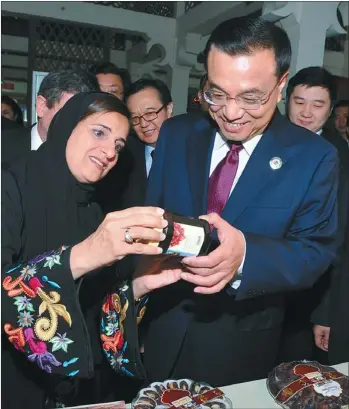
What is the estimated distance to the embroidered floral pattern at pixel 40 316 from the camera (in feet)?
3.32

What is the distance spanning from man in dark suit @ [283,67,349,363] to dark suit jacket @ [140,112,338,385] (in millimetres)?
360

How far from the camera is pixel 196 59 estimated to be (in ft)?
18.9

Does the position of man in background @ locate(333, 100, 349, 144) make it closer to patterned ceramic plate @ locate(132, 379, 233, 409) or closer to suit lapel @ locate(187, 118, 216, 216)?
suit lapel @ locate(187, 118, 216, 216)

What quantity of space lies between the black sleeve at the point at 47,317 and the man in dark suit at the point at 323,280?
875 mm

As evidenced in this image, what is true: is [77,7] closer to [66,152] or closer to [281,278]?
[66,152]

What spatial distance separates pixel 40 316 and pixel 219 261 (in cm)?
40

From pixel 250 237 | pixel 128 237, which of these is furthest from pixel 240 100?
pixel 128 237

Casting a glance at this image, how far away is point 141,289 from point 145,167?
1.15m

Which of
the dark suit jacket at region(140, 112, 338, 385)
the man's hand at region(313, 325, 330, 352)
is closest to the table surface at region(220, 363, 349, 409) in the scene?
the dark suit jacket at region(140, 112, 338, 385)

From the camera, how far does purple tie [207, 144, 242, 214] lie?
47.6 inches

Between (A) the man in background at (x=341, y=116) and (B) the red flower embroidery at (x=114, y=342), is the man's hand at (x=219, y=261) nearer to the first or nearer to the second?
(B) the red flower embroidery at (x=114, y=342)

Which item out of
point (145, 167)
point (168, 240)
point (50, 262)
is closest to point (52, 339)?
point (50, 262)

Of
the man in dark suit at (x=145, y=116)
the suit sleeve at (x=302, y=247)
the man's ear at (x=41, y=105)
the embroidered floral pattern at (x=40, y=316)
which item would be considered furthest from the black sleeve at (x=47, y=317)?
the man in dark suit at (x=145, y=116)

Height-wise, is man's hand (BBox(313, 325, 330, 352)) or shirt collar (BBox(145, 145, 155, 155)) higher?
shirt collar (BBox(145, 145, 155, 155))
